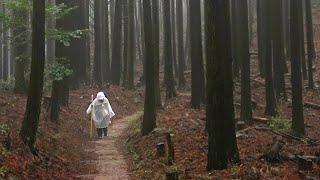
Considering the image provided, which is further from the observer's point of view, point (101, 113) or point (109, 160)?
point (101, 113)

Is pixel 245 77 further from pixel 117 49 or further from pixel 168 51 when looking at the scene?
pixel 117 49

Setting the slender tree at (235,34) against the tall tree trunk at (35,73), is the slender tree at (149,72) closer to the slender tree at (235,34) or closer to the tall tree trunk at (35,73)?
the tall tree trunk at (35,73)

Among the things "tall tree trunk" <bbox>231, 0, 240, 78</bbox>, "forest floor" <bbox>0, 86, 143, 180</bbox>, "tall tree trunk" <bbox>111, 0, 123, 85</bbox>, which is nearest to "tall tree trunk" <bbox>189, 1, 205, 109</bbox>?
"forest floor" <bbox>0, 86, 143, 180</bbox>

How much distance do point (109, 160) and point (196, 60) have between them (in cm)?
735

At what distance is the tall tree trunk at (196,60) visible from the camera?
19375 millimetres

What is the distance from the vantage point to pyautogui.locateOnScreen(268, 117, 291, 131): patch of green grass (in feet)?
53.9

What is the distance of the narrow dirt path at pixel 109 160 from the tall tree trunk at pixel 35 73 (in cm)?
166

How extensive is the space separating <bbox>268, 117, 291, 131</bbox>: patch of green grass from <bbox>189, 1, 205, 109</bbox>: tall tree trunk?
11.6 ft

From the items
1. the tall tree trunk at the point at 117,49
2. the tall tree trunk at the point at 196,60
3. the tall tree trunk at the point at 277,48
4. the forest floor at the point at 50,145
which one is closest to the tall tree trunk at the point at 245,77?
the tall tree trunk at the point at 196,60

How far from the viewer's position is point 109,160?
527 inches

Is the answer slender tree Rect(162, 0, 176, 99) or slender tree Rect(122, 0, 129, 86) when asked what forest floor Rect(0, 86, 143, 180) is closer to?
slender tree Rect(162, 0, 176, 99)

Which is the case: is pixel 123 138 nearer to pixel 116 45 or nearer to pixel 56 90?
pixel 56 90

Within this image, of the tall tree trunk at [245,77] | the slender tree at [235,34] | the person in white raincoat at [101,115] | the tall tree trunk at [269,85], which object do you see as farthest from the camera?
the slender tree at [235,34]

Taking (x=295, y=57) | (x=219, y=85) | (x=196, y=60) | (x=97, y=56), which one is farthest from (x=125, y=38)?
(x=219, y=85)
